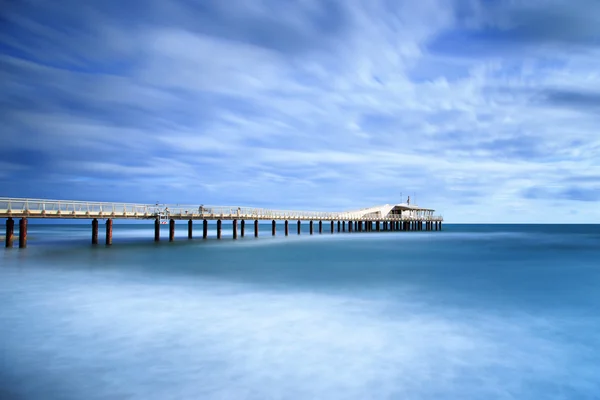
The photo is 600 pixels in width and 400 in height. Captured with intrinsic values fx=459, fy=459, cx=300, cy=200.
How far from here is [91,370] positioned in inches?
280

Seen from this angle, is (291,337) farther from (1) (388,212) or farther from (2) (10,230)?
(1) (388,212)

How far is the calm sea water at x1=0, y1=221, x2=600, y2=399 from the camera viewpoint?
21.9ft

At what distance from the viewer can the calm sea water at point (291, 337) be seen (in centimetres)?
669

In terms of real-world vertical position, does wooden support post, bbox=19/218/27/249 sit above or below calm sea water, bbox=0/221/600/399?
above

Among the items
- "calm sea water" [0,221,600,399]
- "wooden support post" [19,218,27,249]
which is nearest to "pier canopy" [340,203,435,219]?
"wooden support post" [19,218,27,249]

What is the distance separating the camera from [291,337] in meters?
9.21

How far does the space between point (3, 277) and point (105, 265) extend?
15.9 feet

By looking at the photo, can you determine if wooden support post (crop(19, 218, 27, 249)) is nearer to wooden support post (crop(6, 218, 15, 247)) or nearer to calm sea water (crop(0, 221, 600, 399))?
wooden support post (crop(6, 218, 15, 247))

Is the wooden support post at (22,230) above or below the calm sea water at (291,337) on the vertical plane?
above

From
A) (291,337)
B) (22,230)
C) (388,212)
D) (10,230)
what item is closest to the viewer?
(291,337)

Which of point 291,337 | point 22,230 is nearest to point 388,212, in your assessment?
point 22,230

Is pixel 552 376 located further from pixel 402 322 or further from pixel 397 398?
pixel 402 322

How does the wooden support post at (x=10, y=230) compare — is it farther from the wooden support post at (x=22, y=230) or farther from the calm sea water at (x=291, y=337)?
the calm sea water at (x=291, y=337)

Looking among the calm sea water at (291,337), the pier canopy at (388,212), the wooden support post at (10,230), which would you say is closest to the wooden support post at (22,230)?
the wooden support post at (10,230)
